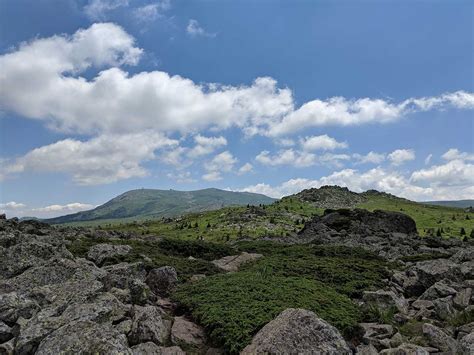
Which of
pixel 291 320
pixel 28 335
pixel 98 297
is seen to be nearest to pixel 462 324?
pixel 291 320

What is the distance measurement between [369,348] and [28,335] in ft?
39.3

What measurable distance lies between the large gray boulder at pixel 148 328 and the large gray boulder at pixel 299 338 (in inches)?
134

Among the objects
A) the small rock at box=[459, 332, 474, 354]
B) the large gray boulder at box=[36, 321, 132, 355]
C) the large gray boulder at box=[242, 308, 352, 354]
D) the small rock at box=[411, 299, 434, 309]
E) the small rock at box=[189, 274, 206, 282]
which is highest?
the large gray boulder at box=[36, 321, 132, 355]

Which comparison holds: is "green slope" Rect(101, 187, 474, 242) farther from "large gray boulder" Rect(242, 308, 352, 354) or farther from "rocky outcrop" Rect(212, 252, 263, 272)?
"large gray boulder" Rect(242, 308, 352, 354)

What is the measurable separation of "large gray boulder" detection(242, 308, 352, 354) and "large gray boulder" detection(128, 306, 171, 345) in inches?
134

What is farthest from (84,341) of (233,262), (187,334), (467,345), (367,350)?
(233,262)

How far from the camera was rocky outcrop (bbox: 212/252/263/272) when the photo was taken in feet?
94.5

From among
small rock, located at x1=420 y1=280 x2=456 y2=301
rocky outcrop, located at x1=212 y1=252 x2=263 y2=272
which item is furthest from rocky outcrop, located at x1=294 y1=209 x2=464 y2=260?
A: small rock, located at x1=420 y1=280 x2=456 y2=301

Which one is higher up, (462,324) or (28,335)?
(28,335)

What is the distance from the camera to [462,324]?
1641 cm

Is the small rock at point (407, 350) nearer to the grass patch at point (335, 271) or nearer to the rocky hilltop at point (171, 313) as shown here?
the rocky hilltop at point (171, 313)

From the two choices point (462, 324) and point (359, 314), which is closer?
point (462, 324)

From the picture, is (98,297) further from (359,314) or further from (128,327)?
(359,314)

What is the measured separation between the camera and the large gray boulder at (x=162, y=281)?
21375 mm
